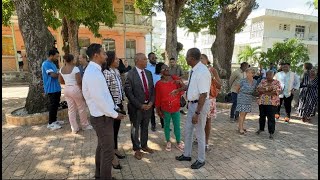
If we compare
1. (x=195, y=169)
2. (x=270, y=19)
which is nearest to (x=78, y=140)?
(x=195, y=169)

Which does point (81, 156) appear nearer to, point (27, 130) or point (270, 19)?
point (27, 130)

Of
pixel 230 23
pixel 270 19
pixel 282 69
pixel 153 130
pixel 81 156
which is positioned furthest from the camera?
pixel 270 19

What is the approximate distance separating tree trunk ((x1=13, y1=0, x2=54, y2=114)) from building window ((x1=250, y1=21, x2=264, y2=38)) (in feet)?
92.0

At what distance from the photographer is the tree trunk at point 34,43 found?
6641 millimetres

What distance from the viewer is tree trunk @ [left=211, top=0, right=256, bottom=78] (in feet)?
28.4

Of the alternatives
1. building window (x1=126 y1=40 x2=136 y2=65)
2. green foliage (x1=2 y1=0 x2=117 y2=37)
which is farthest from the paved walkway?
building window (x1=126 y1=40 x2=136 y2=65)

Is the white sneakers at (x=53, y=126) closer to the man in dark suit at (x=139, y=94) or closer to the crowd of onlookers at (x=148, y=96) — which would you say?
the crowd of onlookers at (x=148, y=96)

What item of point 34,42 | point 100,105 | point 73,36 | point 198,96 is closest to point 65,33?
point 73,36

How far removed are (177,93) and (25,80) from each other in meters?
16.8

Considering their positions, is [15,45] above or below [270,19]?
below

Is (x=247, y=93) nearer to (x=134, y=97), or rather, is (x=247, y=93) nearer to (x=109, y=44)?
(x=134, y=97)

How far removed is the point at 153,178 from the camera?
3.78 meters

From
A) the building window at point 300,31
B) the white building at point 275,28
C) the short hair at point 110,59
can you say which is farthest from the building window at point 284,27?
the short hair at point 110,59

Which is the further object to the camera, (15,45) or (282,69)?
(15,45)
